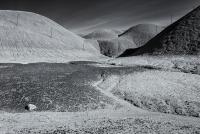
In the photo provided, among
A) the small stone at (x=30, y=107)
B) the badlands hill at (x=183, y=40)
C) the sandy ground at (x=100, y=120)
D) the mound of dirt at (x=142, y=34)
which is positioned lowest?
the sandy ground at (x=100, y=120)

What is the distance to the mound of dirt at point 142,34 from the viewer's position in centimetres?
11788

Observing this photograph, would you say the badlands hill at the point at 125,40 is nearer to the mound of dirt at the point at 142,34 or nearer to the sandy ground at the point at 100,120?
the mound of dirt at the point at 142,34

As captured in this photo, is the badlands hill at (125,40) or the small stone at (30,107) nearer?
the small stone at (30,107)

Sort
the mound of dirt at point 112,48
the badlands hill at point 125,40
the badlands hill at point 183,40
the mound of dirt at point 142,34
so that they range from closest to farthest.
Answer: the badlands hill at point 183,40, the mound of dirt at point 112,48, the badlands hill at point 125,40, the mound of dirt at point 142,34

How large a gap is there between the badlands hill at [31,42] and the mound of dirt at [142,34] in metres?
59.8

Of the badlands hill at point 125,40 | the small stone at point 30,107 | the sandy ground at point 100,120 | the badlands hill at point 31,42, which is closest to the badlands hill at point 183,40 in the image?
the sandy ground at point 100,120

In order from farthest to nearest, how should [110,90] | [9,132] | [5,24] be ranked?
[5,24]
[110,90]
[9,132]

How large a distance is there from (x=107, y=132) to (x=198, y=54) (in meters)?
29.4

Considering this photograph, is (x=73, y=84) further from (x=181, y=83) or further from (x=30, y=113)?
(x=181, y=83)

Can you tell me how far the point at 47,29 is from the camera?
7081 centimetres

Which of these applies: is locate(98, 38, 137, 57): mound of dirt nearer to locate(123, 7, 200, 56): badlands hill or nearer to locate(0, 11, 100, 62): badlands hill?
locate(0, 11, 100, 62): badlands hill

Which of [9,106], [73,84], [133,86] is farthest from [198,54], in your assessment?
[9,106]

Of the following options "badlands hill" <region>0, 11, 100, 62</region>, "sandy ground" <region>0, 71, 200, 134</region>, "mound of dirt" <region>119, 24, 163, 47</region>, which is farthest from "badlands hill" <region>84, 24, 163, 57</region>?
"sandy ground" <region>0, 71, 200, 134</region>

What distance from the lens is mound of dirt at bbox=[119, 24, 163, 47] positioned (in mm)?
117875
